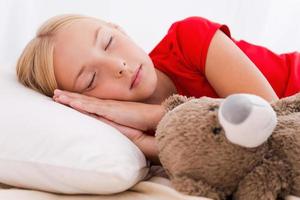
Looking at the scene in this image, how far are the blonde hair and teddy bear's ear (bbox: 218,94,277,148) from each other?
1.93ft

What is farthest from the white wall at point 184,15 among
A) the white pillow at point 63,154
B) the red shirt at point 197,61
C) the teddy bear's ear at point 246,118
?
the teddy bear's ear at point 246,118

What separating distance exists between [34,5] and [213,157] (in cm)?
115

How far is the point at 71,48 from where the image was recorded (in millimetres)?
1084

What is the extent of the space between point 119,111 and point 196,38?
0.30 meters

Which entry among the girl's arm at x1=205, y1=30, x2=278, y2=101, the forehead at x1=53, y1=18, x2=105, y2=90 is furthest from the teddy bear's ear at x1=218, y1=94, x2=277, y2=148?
the forehead at x1=53, y1=18, x2=105, y2=90

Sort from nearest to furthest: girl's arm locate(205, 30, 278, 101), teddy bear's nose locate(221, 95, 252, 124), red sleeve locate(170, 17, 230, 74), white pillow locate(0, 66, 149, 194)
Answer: teddy bear's nose locate(221, 95, 252, 124)
white pillow locate(0, 66, 149, 194)
girl's arm locate(205, 30, 278, 101)
red sleeve locate(170, 17, 230, 74)

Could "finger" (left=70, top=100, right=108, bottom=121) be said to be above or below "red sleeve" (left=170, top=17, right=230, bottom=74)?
below

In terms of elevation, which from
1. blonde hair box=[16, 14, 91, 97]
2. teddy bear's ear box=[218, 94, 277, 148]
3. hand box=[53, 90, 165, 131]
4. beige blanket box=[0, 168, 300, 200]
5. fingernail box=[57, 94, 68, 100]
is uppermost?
teddy bear's ear box=[218, 94, 277, 148]

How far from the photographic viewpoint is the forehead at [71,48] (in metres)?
1.08

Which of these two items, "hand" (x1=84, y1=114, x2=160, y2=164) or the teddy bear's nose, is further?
"hand" (x1=84, y1=114, x2=160, y2=164)

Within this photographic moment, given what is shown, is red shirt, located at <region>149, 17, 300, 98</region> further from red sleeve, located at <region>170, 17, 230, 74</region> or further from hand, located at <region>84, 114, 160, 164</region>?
hand, located at <region>84, 114, 160, 164</region>

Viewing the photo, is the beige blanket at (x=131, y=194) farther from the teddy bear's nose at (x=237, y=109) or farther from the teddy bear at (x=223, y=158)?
the teddy bear's nose at (x=237, y=109)

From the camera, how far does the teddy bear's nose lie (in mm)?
608

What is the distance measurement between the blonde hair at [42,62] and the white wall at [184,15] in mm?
500
